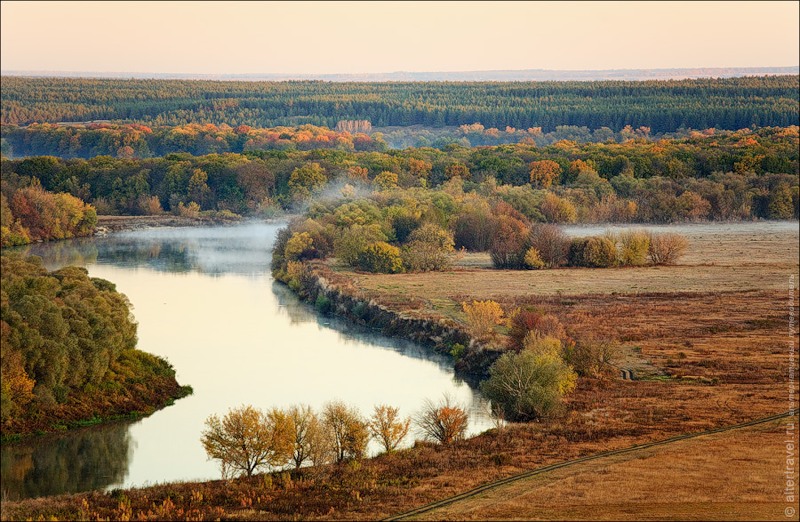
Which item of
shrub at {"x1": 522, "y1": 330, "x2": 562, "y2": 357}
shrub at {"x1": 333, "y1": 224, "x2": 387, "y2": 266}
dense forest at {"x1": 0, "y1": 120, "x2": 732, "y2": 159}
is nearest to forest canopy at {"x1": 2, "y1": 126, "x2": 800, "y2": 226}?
dense forest at {"x1": 0, "y1": 120, "x2": 732, "y2": 159}

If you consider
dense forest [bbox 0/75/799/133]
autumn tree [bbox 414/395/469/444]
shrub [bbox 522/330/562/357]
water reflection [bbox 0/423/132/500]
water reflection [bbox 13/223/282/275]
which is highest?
dense forest [bbox 0/75/799/133]

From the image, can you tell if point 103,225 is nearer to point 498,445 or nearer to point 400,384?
point 400,384

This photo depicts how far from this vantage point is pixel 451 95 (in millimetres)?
145750

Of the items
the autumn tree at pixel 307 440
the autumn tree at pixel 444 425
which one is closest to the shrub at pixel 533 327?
the autumn tree at pixel 444 425

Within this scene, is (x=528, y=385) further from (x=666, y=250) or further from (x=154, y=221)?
(x=154, y=221)

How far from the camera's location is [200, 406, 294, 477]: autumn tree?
2233cm

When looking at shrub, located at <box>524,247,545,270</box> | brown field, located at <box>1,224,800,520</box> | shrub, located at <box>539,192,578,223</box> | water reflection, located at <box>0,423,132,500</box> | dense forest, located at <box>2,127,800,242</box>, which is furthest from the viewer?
shrub, located at <box>539,192,578,223</box>

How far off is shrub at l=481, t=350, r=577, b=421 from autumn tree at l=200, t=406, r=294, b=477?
635 cm

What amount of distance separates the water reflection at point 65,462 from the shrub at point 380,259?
22.4m

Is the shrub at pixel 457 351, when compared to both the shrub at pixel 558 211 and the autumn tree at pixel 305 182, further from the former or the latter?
the autumn tree at pixel 305 182

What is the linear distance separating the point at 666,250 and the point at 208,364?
23.3 metres

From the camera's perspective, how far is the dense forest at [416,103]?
4978 centimetres

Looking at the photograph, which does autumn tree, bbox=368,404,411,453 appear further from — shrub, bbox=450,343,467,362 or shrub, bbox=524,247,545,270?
shrub, bbox=524,247,545,270

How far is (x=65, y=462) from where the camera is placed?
918 inches
